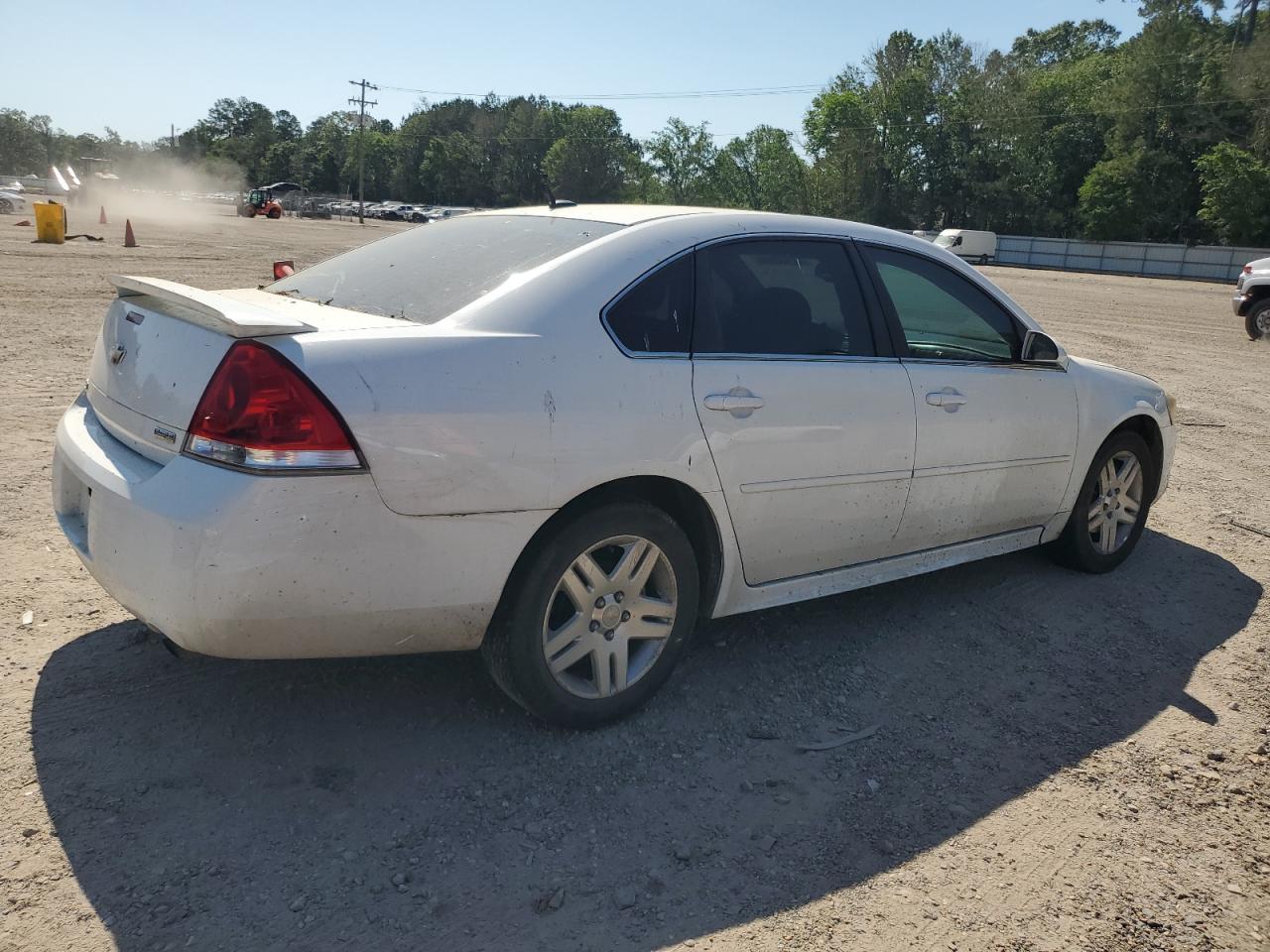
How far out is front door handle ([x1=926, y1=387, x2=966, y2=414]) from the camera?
Answer: 4.02 metres

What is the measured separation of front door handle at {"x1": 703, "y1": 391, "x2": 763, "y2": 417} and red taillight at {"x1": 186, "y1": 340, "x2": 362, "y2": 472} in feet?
3.98

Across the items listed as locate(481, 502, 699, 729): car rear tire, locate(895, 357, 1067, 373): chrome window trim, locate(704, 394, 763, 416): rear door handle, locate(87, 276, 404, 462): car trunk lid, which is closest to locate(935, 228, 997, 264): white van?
locate(895, 357, 1067, 373): chrome window trim

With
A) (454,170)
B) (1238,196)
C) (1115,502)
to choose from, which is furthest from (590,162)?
(1115,502)

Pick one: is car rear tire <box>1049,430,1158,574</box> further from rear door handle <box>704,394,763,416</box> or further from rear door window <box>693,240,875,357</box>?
rear door handle <box>704,394,763,416</box>

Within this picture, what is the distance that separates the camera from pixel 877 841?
2863 mm

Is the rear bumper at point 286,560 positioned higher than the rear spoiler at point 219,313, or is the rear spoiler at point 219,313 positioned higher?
the rear spoiler at point 219,313

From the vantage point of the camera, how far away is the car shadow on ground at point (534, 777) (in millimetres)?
2473

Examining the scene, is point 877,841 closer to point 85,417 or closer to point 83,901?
point 83,901

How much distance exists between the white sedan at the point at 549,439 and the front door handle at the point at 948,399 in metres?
0.02

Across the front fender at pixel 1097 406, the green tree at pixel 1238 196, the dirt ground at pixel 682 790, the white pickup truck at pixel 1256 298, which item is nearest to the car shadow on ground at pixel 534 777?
the dirt ground at pixel 682 790

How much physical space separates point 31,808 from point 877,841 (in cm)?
234

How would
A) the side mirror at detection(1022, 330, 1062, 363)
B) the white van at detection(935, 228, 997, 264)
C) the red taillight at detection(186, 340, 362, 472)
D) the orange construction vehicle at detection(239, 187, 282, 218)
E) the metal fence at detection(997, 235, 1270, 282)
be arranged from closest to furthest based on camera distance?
the red taillight at detection(186, 340, 362, 472), the side mirror at detection(1022, 330, 1062, 363), the metal fence at detection(997, 235, 1270, 282), the white van at detection(935, 228, 997, 264), the orange construction vehicle at detection(239, 187, 282, 218)

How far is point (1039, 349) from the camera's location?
4.53m

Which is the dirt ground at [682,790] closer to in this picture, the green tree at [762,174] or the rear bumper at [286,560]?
the rear bumper at [286,560]
